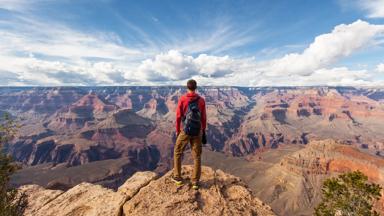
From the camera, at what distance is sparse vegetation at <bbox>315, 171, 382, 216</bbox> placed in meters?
19.2

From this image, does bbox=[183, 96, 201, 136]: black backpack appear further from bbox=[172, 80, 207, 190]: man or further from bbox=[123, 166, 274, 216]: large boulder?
bbox=[123, 166, 274, 216]: large boulder

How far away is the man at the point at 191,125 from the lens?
10.8m

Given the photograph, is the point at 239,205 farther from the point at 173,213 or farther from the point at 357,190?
the point at 357,190

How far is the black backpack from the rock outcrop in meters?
2.76

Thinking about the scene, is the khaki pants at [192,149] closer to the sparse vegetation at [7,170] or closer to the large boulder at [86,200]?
the large boulder at [86,200]

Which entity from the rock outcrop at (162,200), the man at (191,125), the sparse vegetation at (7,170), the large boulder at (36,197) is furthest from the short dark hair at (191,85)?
the large boulder at (36,197)

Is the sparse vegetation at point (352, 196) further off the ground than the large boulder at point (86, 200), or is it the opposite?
the large boulder at point (86, 200)

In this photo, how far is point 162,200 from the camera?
411 inches

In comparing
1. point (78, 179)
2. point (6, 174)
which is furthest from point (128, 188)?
point (78, 179)

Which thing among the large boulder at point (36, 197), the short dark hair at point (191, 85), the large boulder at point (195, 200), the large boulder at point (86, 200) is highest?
the short dark hair at point (191, 85)

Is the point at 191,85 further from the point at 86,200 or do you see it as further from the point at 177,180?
the point at 86,200

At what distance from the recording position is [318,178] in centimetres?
12369

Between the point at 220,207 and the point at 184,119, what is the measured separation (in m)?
4.03

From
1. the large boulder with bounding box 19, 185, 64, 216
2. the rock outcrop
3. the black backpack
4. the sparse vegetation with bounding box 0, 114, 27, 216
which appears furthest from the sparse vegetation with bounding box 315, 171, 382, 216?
the sparse vegetation with bounding box 0, 114, 27, 216
